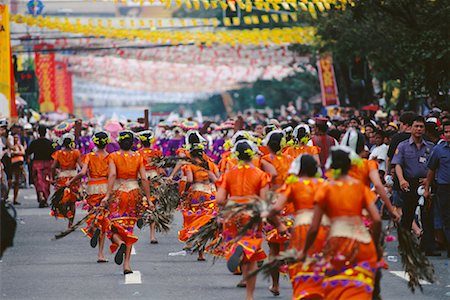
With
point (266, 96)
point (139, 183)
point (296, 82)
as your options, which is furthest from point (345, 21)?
point (266, 96)

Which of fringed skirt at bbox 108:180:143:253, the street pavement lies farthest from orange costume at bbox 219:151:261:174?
the street pavement

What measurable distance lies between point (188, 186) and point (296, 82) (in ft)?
161

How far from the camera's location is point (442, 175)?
16875 millimetres

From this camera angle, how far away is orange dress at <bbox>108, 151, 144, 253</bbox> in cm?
1619

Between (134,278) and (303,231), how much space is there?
5059 mm

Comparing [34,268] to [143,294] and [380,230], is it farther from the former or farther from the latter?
[380,230]

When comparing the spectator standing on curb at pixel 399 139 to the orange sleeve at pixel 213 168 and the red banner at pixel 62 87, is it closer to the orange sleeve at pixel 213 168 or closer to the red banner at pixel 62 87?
the orange sleeve at pixel 213 168

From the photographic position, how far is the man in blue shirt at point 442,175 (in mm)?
16672

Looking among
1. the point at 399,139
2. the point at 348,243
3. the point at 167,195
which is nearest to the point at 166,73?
the point at 167,195

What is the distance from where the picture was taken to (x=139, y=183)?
16.8 metres

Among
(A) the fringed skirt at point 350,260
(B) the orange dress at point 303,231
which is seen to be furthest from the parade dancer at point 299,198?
(A) the fringed skirt at point 350,260

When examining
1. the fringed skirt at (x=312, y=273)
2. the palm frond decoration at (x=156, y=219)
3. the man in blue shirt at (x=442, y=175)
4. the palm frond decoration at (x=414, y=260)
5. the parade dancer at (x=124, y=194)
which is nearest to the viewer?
the fringed skirt at (x=312, y=273)

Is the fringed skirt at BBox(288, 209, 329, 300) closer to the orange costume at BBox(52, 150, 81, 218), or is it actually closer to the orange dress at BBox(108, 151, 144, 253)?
the orange dress at BBox(108, 151, 144, 253)

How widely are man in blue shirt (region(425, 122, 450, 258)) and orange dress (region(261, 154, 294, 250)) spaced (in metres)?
2.10
